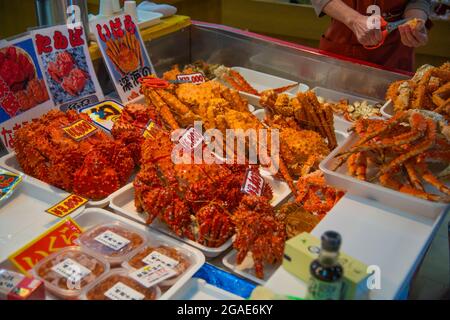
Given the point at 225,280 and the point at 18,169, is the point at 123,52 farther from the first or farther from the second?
the point at 225,280

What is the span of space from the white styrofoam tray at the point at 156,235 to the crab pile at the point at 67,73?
36.9 inches

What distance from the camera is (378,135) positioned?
1.88m

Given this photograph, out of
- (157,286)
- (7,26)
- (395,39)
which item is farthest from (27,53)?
(7,26)

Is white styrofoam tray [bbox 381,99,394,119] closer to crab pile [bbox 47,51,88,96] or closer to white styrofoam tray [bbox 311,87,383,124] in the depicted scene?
white styrofoam tray [bbox 311,87,383,124]

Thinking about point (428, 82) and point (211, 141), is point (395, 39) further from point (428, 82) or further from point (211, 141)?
point (211, 141)

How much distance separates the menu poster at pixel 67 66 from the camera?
8.46 ft

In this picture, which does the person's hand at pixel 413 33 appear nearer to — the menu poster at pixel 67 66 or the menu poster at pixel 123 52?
the menu poster at pixel 123 52

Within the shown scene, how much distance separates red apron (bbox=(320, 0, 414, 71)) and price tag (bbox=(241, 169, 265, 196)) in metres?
1.92

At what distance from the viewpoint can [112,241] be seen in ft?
6.18

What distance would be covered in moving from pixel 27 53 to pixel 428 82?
2.19 metres

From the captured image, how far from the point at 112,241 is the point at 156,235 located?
184 millimetres

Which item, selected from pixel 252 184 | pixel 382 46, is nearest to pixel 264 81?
pixel 382 46

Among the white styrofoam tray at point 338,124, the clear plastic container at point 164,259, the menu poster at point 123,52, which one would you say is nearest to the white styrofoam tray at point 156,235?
the clear plastic container at point 164,259
